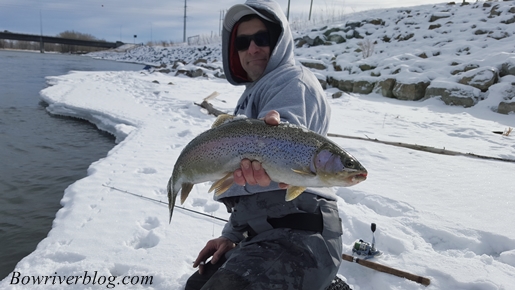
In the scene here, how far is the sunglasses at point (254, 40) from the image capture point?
8.84 ft

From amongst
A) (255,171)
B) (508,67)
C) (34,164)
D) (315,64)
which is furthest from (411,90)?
(255,171)

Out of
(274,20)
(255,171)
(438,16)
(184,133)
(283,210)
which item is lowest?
(184,133)

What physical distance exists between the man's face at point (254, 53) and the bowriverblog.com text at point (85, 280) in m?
2.05

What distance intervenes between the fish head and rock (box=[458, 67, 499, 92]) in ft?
41.8

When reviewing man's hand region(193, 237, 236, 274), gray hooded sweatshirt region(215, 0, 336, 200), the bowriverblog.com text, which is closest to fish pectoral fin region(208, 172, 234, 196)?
gray hooded sweatshirt region(215, 0, 336, 200)

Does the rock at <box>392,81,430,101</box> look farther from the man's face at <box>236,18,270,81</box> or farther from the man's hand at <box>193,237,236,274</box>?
the man's hand at <box>193,237,236,274</box>

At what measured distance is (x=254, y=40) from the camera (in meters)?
2.71

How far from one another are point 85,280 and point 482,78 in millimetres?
13658

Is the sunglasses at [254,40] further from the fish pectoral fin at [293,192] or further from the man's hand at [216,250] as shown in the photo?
the man's hand at [216,250]

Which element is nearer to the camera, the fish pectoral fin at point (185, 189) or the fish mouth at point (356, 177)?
the fish mouth at point (356, 177)

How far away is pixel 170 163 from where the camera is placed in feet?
20.6

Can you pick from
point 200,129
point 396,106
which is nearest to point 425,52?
point 396,106

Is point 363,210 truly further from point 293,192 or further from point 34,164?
point 34,164

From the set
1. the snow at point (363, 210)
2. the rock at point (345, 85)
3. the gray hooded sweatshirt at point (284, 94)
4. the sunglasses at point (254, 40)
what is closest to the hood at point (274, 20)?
the gray hooded sweatshirt at point (284, 94)
